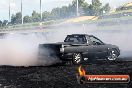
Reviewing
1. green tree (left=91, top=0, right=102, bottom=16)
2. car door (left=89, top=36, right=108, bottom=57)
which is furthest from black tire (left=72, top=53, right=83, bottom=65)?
green tree (left=91, top=0, right=102, bottom=16)

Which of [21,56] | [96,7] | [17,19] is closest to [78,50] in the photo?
[21,56]

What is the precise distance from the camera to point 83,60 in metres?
18.8

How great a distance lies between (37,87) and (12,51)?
32.9ft

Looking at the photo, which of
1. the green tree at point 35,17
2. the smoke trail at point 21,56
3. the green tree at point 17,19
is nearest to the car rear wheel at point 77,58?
the smoke trail at point 21,56

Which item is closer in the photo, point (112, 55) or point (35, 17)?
point (112, 55)

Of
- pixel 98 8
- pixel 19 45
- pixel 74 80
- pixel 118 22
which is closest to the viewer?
pixel 74 80

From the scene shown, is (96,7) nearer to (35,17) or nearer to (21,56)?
(35,17)

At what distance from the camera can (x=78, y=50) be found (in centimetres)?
1823

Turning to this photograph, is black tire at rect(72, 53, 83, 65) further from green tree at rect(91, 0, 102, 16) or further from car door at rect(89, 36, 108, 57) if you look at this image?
green tree at rect(91, 0, 102, 16)

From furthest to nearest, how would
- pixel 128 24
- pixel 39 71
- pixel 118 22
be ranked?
1. pixel 118 22
2. pixel 128 24
3. pixel 39 71

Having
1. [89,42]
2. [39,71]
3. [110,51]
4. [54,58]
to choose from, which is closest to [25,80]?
[39,71]

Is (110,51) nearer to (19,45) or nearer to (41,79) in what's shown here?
(19,45)

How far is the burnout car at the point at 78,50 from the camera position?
700 inches

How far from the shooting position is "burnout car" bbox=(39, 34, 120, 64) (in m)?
17.8
